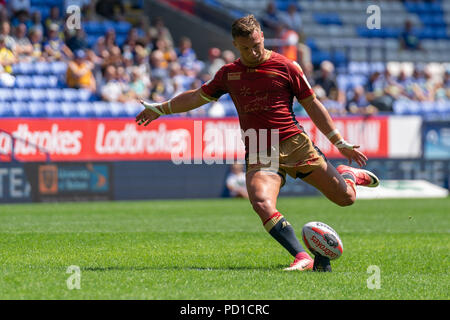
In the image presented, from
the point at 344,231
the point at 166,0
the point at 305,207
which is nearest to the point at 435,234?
the point at 344,231

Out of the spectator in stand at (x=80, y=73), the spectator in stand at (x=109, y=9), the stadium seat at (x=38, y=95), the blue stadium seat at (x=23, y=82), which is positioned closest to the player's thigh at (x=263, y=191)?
the spectator in stand at (x=80, y=73)

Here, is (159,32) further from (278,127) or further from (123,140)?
(278,127)

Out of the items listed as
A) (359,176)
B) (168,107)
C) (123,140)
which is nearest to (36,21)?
(123,140)

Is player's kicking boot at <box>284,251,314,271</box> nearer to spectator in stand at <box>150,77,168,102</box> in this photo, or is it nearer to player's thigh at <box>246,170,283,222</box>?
player's thigh at <box>246,170,283,222</box>

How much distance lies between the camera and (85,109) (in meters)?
21.1

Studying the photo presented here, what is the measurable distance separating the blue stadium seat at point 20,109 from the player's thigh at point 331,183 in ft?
42.4

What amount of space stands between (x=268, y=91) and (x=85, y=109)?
13.3 meters

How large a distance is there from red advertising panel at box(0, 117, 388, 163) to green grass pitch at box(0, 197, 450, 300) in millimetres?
2865

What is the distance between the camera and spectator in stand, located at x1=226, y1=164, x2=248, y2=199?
2144 centimetres

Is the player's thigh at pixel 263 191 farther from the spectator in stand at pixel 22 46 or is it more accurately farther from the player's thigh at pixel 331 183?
the spectator in stand at pixel 22 46

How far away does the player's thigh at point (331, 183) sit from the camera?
27.9 ft

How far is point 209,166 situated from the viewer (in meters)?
21.5

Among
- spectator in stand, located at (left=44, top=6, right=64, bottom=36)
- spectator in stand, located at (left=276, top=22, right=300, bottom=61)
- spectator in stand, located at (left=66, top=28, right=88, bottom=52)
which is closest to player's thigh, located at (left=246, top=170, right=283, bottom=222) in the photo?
spectator in stand, located at (left=66, top=28, right=88, bottom=52)
